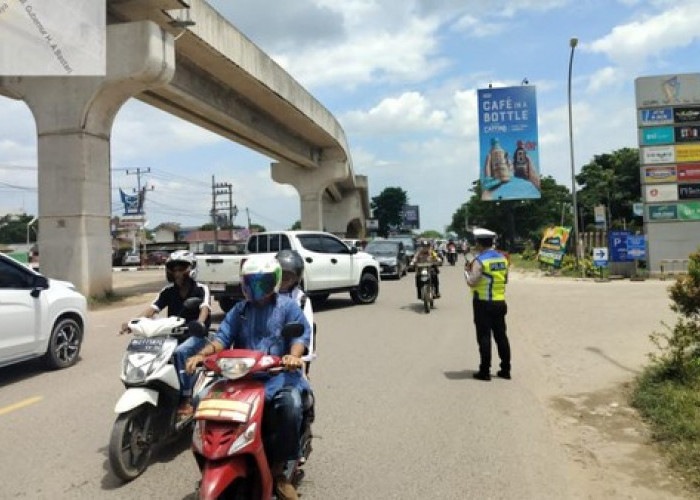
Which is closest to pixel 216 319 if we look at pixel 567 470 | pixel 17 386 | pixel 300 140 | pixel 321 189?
pixel 17 386

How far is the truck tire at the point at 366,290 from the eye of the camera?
15.9 metres

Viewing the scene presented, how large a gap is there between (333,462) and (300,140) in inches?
1293

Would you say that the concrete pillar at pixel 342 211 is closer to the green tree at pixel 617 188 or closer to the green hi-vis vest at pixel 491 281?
the green tree at pixel 617 188

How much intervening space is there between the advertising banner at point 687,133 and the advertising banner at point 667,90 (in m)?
0.96

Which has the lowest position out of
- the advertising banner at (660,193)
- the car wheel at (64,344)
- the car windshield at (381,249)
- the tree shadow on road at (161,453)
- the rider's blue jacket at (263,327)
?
the tree shadow on road at (161,453)

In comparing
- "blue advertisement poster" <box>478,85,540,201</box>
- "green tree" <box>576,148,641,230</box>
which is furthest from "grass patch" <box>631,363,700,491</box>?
"green tree" <box>576,148,641,230</box>

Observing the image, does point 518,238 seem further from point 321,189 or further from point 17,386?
point 17,386

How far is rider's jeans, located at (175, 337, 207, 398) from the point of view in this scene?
4844 millimetres

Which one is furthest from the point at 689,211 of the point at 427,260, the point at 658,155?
the point at 427,260

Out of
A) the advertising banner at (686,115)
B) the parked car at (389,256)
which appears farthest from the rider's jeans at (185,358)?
the advertising banner at (686,115)

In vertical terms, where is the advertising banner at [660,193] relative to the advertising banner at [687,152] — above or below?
below

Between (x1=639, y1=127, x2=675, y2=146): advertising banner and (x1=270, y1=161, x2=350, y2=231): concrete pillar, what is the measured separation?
823 inches

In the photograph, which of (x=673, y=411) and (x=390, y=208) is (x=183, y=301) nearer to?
(x=673, y=411)

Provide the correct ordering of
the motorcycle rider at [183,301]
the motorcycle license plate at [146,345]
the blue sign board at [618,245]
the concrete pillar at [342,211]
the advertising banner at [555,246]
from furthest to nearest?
1. the concrete pillar at [342,211]
2. the advertising banner at [555,246]
3. the blue sign board at [618,245]
4. the motorcycle rider at [183,301]
5. the motorcycle license plate at [146,345]
